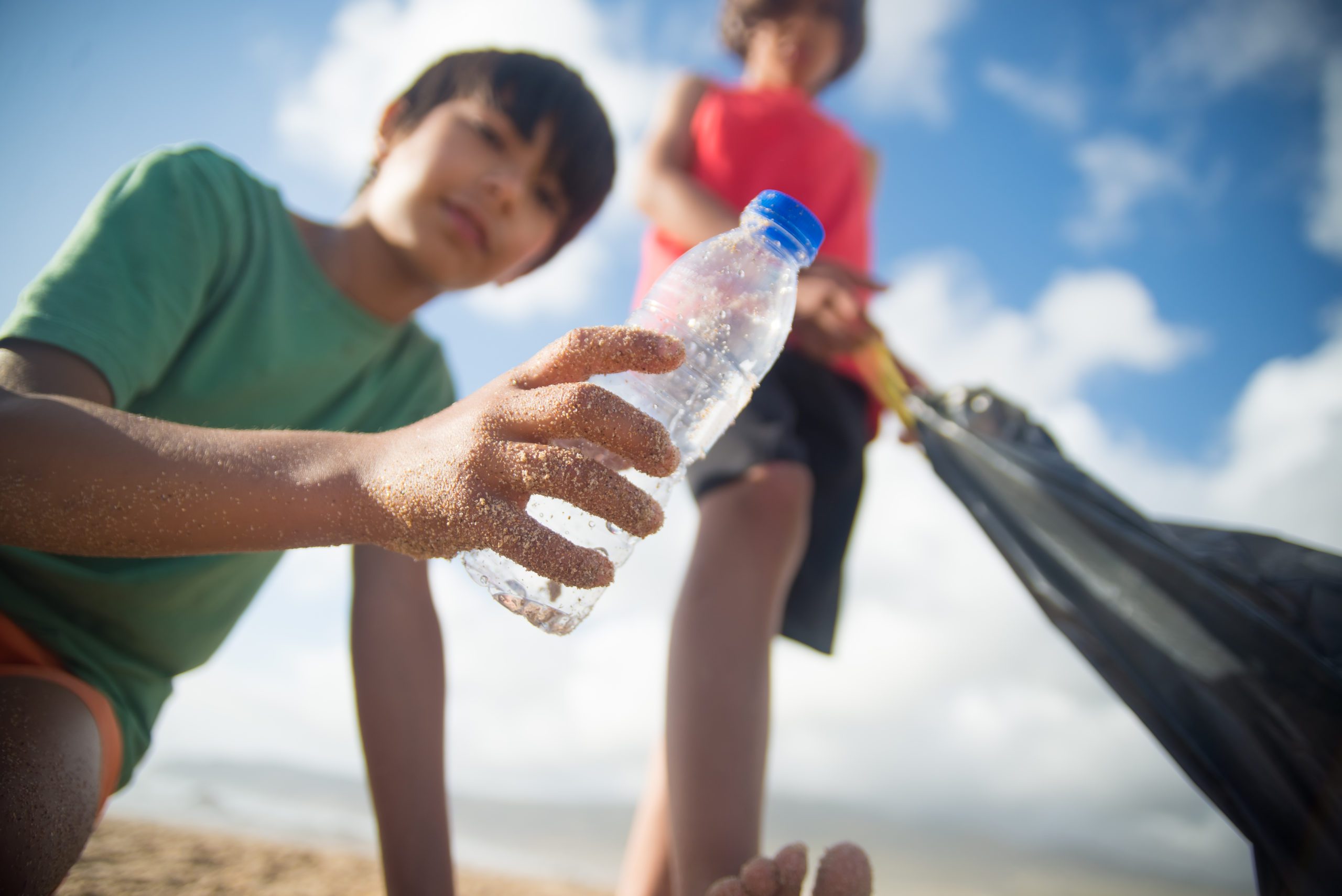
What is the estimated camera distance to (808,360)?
1974mm

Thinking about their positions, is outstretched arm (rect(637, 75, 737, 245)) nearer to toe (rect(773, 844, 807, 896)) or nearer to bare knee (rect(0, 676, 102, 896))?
toe (rect(773, 844, 807, 896))

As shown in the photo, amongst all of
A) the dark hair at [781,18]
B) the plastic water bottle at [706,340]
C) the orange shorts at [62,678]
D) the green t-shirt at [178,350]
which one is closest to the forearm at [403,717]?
the green t-shirt at [178,350]

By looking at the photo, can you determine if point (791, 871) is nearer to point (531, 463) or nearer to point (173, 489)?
point (531, 463)

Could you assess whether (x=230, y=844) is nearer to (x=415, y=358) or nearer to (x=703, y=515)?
(x=415, y=358)

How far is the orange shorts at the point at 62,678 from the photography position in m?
1.28

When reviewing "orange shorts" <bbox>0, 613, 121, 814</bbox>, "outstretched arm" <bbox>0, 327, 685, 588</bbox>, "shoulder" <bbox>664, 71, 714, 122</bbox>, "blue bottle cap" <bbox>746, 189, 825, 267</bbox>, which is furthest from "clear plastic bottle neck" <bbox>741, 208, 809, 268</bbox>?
"orange shorts" <bbox>0, 613, 121, 814</bbox>

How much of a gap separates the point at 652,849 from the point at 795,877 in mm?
663

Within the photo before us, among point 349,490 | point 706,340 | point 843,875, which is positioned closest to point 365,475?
point 349,490

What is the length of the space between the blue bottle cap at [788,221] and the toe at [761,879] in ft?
2.89

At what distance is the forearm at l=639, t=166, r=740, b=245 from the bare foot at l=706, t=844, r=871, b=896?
4.34 ft

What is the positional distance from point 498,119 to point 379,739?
1525mm

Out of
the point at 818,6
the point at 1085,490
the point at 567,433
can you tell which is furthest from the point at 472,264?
the point at 1085,490

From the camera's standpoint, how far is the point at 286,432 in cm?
81

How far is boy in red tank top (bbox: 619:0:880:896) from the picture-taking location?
1315mm
